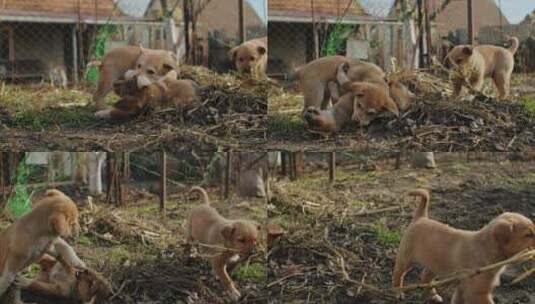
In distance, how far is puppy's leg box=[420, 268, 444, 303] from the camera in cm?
345

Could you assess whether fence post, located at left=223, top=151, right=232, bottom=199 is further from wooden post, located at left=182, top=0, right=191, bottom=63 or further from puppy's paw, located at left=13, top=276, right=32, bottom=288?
puppy's paw, located at left=13, top=276, right=32, bottom=288

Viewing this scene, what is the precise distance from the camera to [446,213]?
3607 mm

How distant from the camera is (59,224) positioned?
3.53 metres

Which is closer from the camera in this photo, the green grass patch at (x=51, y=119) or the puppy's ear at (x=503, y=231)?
the puppy's ear at (x=503, y=231)

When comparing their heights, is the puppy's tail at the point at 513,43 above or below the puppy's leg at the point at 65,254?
above

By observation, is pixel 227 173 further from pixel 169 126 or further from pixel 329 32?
pixel 329 32

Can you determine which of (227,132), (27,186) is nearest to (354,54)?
(227,132)

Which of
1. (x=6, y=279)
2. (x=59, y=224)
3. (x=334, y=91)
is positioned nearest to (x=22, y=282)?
(x=6, y=279)

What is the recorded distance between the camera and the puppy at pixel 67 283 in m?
3.65

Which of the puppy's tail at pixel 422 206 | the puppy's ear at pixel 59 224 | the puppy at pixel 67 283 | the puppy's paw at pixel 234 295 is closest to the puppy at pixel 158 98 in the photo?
the puppy's ear at pixel 59 224

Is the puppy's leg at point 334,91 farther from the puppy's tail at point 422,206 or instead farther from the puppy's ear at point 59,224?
the puppy's ear at point 59,224

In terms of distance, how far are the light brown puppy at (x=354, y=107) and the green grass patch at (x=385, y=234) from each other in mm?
465

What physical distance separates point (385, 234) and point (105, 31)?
1.54 m

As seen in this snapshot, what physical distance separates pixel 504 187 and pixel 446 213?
0.30 m
